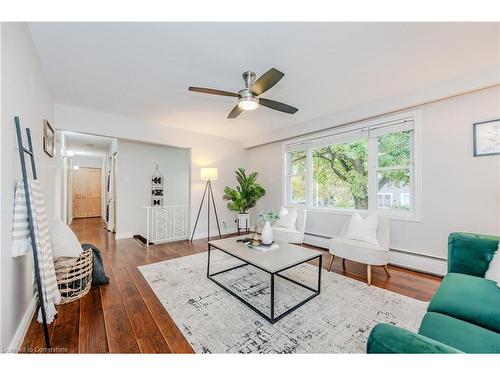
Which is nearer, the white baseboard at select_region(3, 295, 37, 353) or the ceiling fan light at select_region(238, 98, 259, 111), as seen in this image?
the white baseboard at select_region(3, 295, 37, 353)

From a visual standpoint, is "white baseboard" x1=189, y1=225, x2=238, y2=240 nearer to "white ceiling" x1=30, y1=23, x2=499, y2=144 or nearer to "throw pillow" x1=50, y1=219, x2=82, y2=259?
"throw pillow" x1=50, y1=219, x2=82, y2=259

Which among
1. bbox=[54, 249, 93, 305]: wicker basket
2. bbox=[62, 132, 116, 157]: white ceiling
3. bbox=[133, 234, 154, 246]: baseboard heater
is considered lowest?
bbox=[133, 234, 154, 246]: baseboard heater

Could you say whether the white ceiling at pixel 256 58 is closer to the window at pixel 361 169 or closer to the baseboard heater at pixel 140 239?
the window at pixel 361 169

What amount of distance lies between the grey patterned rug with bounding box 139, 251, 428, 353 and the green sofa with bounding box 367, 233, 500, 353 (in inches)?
22.4

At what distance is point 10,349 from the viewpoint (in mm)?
1376

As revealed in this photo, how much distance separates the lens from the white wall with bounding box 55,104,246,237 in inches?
135

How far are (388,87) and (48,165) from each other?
4.58 m

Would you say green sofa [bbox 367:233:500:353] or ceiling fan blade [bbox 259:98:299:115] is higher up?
ceiling fan blade [bbox 259:98:299:115]

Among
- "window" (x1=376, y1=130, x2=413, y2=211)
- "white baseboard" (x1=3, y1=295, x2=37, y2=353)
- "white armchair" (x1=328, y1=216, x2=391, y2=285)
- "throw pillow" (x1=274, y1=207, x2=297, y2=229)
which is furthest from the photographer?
"throw pillow" (x1=274, y1=207, x2=297, y2=229)

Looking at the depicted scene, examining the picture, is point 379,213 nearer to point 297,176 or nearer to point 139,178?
point 297,176

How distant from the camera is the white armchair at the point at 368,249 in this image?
98.7 inches

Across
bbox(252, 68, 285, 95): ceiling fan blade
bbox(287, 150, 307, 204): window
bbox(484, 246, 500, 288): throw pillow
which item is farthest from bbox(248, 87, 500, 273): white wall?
bbox(252, 68, 285, 95): ceiling fan blade
